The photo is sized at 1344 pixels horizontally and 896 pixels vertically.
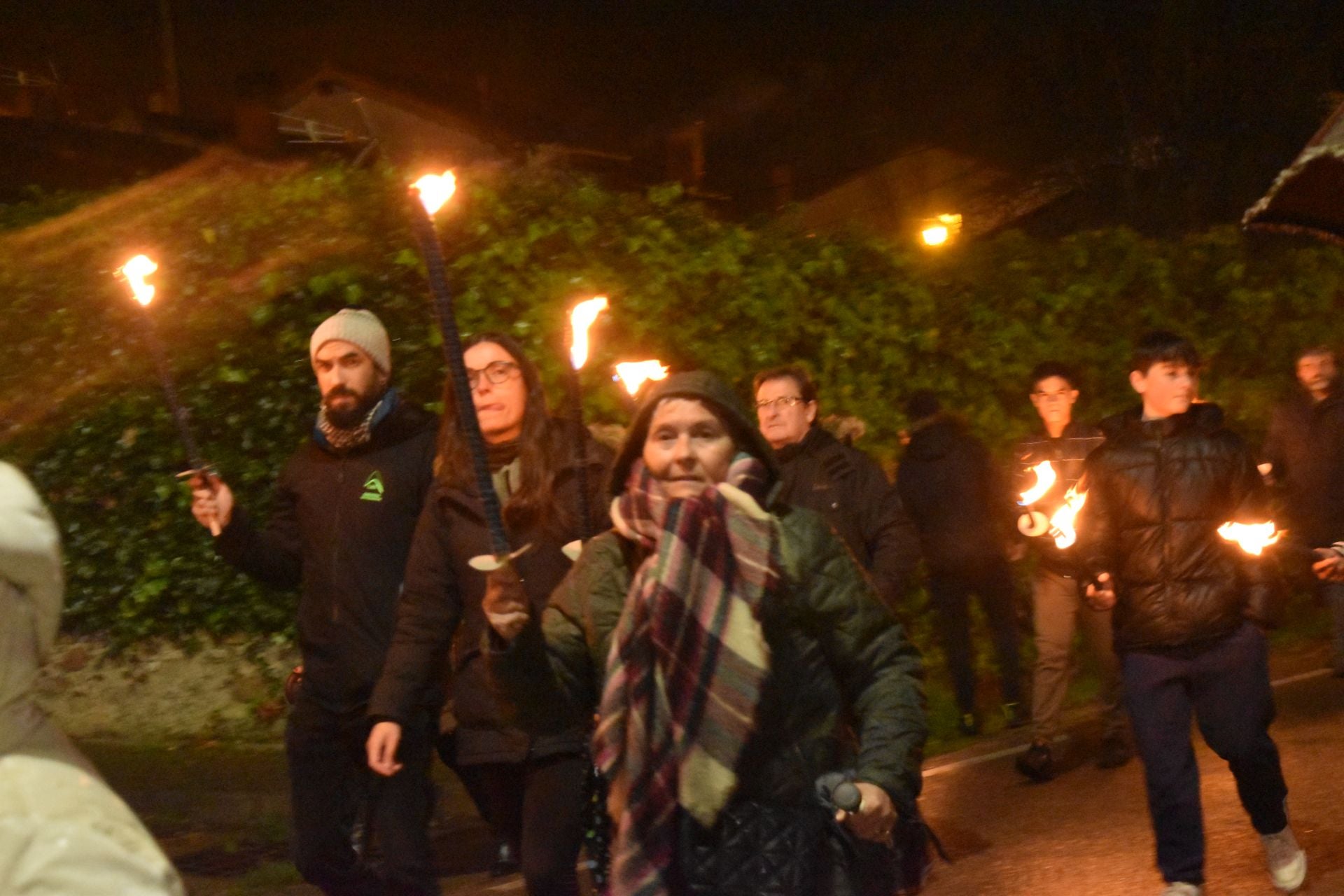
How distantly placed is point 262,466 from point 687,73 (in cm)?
2168

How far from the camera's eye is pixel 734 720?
3.20 meters

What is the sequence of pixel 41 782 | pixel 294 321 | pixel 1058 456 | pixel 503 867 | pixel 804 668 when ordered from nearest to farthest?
pixel 41 782 → pixel 804 668 → pixel 503 867 → pixel 1058 456 → pixel 294 321

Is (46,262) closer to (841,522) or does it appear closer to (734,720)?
(841,522)

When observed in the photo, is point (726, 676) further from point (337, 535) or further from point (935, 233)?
point (935, 233)

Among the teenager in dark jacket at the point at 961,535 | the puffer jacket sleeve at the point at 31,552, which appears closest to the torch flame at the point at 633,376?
the teenager in dark jacket at the point at 961,535

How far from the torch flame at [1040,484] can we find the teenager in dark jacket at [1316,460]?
7.19 feet

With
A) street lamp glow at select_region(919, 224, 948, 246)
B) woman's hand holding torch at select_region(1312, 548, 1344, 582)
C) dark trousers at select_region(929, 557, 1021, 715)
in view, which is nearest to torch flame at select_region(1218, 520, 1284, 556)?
woman's hand holding torch at select_region(1312, 548, 1344, 582)

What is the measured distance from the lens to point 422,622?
4637 mm

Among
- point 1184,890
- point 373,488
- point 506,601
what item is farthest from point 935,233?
point 506,601

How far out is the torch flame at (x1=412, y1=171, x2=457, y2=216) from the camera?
3.11 meters

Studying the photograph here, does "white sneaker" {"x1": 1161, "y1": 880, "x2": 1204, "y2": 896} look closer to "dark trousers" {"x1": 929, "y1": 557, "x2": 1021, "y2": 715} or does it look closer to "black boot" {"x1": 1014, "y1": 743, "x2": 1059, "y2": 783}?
"black boot" {"x1": 1014, "y1": 743, "x2": 1059, "y2": 783}

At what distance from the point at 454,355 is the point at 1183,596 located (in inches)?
136

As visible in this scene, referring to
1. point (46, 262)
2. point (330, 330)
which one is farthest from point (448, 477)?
point (46, 262)

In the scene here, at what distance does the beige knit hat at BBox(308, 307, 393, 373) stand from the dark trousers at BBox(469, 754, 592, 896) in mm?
1422
